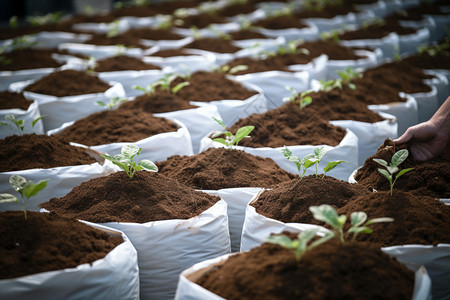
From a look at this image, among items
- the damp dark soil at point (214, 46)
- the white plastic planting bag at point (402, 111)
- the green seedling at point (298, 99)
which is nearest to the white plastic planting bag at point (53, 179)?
the green seedling at point (298, 99)

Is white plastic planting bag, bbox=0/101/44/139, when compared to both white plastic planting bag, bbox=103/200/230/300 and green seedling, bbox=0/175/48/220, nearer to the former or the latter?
green seedling, bbox=0/175/48/220

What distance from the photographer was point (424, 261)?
4.57 feet

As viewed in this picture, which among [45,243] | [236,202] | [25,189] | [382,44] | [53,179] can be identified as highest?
[25,189]

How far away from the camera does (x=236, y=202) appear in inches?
76.8

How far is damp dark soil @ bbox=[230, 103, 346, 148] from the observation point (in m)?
2.39

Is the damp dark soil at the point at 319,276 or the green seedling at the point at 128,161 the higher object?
the green seedling at the point at 128,161

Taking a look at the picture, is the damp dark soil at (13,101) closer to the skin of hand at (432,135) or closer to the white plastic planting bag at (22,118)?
the white plastic planting bag at (22,118)

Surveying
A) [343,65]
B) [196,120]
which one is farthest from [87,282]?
[343,65]

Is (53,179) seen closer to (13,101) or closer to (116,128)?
(116,128)

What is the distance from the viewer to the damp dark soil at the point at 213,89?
3155 mm

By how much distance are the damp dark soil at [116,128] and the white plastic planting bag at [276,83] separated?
1.04 m

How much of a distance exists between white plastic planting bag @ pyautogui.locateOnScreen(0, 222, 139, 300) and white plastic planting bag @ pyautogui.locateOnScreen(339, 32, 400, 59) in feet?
13.7

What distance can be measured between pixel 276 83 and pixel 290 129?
1050 millimetres

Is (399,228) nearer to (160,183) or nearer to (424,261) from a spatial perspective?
(424,261)
